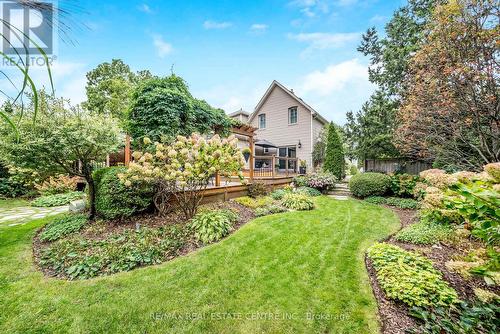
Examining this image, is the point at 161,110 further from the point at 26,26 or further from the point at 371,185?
the point at 371,185

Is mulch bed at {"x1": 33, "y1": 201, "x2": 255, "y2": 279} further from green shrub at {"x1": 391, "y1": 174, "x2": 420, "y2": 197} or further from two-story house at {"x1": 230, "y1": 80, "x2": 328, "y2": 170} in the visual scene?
two-story house at {"x1": 230, "y1": 80, "x2": 328, "y2": 170}

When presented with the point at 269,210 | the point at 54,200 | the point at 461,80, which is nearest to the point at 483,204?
the point at 269,210

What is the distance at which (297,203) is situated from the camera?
23.3ft

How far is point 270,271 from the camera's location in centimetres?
346

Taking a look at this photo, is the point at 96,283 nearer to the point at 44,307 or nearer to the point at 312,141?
the point at 44,307

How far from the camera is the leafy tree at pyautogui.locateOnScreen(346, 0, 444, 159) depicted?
32.0 ft

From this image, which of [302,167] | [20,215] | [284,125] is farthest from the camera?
[284,125]

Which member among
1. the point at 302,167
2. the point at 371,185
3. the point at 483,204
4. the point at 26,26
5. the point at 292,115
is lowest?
the point at 371,185

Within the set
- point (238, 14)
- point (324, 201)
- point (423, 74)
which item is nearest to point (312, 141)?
point (324, 201)

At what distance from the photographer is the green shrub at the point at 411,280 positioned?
101 inches

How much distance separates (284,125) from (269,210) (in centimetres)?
1033

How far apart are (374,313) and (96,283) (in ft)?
12.8

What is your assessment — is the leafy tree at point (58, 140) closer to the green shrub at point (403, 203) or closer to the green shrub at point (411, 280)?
the green shrub at point (411, 280)

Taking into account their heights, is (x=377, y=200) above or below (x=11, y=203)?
above
